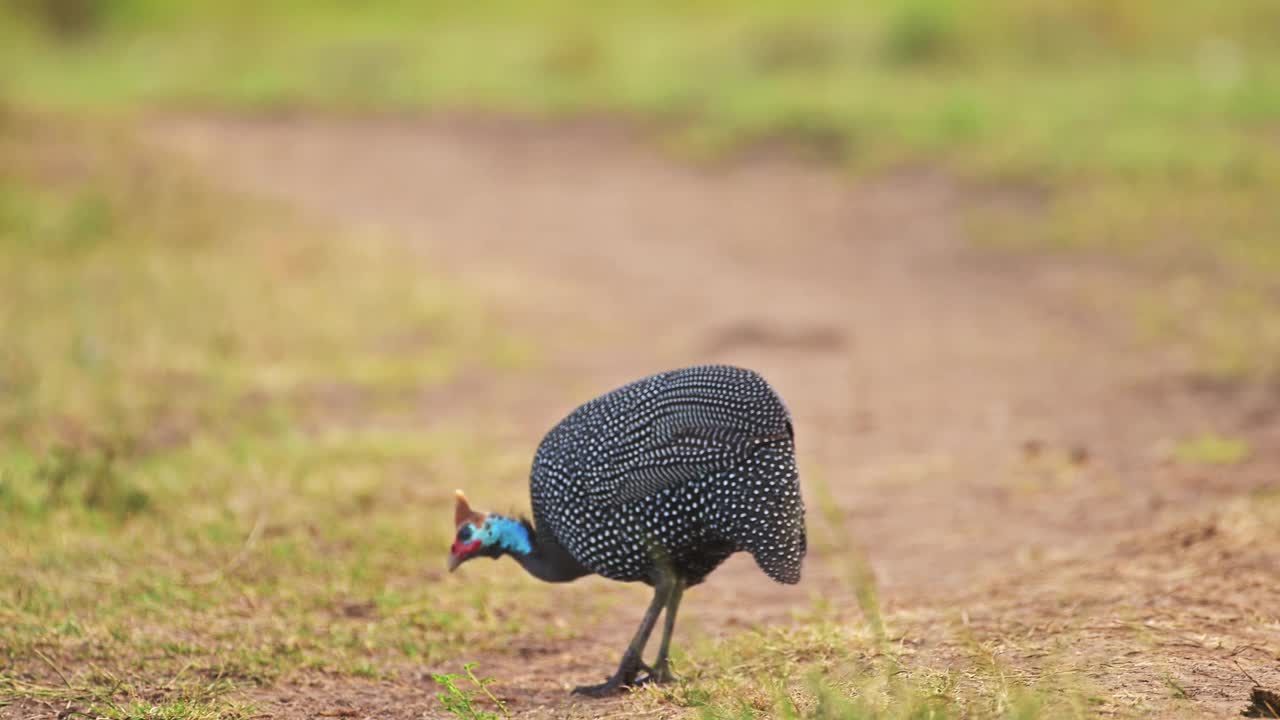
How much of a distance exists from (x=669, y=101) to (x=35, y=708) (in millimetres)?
14664

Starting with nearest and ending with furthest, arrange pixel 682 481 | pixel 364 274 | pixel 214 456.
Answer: pixel 682 481
pixel 214 456
pixel 364 274

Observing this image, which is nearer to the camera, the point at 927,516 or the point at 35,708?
the point at 35,708

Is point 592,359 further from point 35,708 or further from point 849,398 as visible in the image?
point 35,708

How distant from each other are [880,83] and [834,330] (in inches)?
320

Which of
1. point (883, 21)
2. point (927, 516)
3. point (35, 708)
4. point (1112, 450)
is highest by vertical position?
point (883, 21)

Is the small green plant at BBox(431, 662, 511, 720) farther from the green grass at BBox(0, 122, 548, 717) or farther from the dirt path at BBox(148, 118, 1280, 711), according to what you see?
the green grass at BBox(0, 122, 548, 717)

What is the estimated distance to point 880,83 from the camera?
677 inches

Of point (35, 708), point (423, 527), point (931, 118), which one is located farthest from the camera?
point (931, 118)

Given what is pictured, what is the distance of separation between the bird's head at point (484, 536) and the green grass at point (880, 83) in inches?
195

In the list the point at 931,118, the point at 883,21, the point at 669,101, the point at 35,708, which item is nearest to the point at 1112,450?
the point at 35,708

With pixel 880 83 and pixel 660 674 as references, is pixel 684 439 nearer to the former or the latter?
pixel 660 674

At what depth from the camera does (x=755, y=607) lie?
16.6ft

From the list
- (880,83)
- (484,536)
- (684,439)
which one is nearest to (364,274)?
(484,536)

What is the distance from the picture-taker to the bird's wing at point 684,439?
4016mm
